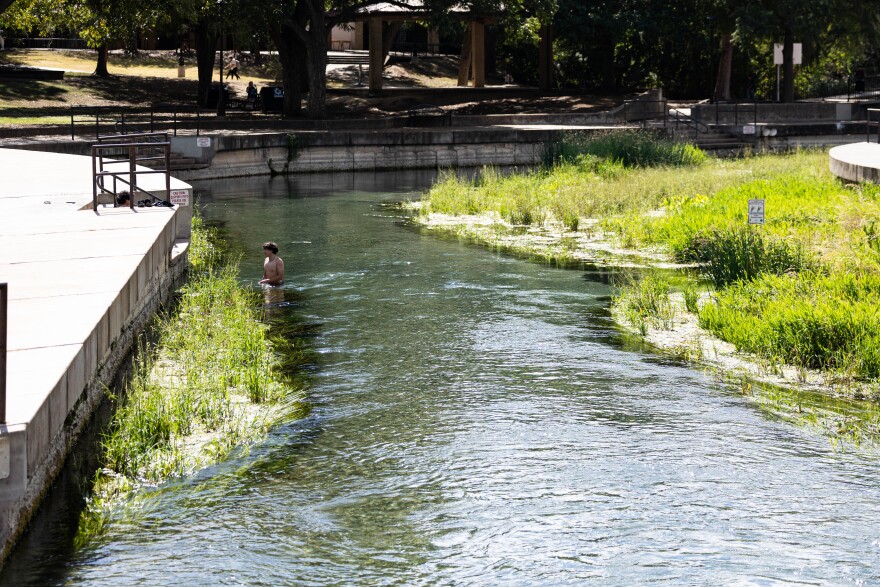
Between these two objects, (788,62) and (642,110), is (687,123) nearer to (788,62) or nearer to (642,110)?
(642,110)

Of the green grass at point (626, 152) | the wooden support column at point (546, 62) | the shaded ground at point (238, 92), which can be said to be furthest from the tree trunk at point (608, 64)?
the green grass at point (626, 152)

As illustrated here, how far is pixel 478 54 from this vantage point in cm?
5741

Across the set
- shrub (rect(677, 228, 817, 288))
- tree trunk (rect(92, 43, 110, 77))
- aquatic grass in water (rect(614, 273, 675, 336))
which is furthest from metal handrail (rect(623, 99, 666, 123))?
aquatic grass in water (rect(614, 273, 675, 336))

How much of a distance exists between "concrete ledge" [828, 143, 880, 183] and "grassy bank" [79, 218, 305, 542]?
1210 centimetres

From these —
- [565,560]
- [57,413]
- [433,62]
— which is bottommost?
[565,560]

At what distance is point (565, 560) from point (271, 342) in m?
6.80

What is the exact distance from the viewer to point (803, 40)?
153ft

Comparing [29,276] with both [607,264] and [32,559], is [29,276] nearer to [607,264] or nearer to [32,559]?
[32,559]

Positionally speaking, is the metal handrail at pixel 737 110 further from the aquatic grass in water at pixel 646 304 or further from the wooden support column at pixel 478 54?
the aquatic grass in water at pixel 646 304

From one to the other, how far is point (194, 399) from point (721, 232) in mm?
9807

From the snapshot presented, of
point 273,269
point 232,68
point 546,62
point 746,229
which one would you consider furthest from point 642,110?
point 273,269

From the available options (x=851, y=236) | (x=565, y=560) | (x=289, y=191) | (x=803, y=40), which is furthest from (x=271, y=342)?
(x=803, y=40)

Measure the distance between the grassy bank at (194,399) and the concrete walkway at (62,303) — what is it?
1.20 ft

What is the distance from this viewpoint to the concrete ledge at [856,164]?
2155 cm
